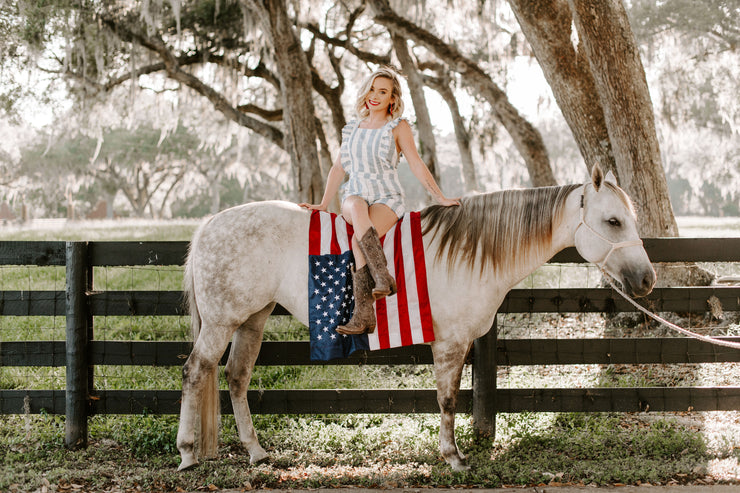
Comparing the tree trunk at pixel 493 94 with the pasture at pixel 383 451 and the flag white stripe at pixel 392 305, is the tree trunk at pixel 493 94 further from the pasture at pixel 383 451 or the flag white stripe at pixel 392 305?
the flag white stripe at pixel 392 305

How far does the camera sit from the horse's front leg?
3639 mm

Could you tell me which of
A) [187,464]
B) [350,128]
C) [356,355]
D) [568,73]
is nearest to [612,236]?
[350,128]

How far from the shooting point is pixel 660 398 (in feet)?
14.0

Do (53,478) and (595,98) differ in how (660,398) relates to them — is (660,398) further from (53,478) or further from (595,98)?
(53,478)

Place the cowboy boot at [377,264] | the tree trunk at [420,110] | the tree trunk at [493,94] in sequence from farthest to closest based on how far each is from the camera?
the tree trunk at [420,110], the tree trunk at [493,94], the cowboy boot at [377,264]

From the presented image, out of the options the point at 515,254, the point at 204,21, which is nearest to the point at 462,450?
the point at 515,254

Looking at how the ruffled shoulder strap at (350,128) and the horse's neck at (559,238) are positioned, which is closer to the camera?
the horse's neck at (559,238)

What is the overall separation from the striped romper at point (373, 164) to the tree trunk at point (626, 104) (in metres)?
2.86

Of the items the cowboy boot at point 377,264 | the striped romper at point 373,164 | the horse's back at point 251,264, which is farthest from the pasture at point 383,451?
the striped romper at point 373,164

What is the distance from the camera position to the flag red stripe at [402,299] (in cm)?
355

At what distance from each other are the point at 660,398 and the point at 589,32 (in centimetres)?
326

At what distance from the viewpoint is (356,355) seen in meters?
4.25

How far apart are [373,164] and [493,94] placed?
23.6 feet

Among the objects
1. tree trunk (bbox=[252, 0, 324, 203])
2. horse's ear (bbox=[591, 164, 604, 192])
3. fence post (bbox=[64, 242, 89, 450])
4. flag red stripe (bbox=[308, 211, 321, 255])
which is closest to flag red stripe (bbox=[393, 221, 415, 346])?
flag red stripe (bbox=[308, 211, 321, 255])
